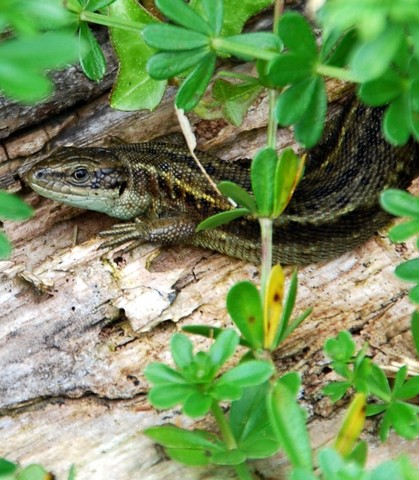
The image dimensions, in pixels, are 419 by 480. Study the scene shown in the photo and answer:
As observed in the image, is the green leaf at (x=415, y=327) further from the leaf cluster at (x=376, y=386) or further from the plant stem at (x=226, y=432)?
the plant stem at (x=226, y=432)

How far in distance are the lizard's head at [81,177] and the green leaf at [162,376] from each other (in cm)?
187

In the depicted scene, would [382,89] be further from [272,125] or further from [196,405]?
[196,405]

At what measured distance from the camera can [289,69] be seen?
268cm

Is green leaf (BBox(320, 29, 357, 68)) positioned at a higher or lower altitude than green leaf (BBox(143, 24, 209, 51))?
lower

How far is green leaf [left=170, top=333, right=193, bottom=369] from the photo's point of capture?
8.77 feet

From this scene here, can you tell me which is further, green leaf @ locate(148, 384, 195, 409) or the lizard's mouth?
the lizard's mouth

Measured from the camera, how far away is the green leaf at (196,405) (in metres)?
2.58

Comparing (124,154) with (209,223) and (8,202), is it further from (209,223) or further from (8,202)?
(8,202)

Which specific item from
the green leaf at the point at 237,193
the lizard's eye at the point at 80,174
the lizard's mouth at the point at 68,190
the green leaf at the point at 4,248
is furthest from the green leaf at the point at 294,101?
the lizard's eye at the point at 80,174

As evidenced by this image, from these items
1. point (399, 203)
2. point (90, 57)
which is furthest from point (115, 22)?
point (399, 203)

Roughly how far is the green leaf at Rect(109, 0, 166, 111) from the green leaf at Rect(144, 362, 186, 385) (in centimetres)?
162

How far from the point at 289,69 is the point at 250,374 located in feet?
3.14

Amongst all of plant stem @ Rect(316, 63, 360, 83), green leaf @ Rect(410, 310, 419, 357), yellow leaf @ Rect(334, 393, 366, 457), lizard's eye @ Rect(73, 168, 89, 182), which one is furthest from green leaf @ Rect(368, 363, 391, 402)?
lizard's eye @ Rect(73, 168, 89, 182)

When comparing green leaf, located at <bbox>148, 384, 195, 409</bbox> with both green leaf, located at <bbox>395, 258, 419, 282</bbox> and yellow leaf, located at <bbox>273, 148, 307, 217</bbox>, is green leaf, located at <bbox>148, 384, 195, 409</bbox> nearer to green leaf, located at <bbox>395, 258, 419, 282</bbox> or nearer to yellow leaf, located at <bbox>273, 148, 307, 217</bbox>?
yellow leaf, located at <bbox>273, 148, 307, 217</bbox>
